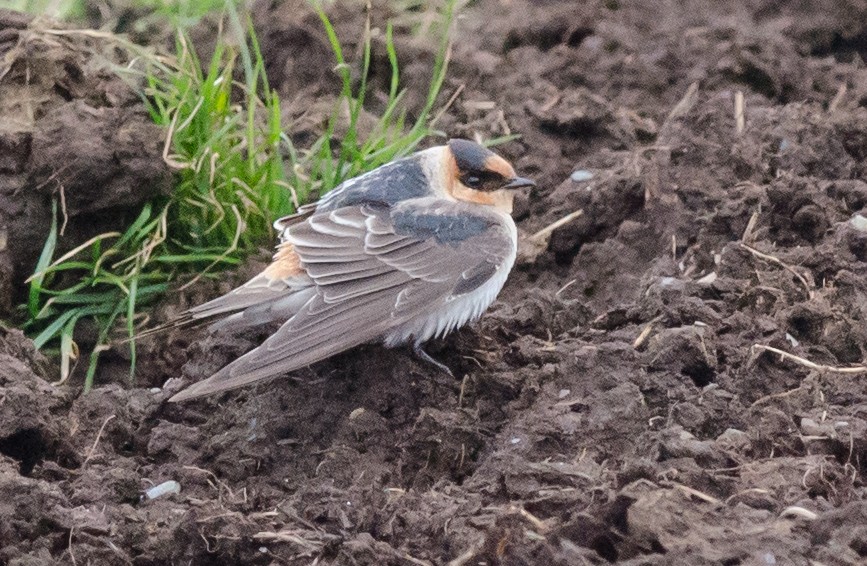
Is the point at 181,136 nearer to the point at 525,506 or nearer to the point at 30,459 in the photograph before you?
the point at 30,459

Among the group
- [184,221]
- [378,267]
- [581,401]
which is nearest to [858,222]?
[581,401]

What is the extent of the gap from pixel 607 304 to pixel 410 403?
1188mm

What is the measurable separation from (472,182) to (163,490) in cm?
196

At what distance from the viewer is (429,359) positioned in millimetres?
5281

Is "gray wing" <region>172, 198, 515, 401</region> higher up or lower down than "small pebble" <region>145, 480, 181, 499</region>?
higher up

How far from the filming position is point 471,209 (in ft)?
19.0

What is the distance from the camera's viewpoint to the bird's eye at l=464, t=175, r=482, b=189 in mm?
5875

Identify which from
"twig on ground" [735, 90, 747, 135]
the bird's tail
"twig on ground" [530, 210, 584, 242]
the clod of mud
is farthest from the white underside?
"twig on ground" [735, 90, 747, 135]

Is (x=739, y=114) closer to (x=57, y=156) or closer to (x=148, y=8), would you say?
(x=57, y=156)

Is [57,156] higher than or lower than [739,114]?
higher

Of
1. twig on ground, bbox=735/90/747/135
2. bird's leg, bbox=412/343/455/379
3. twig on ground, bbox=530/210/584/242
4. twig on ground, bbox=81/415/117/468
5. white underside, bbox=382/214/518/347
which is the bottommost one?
twig on ground, bbox=530/210/584/242

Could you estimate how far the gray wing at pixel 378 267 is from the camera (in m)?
5.02

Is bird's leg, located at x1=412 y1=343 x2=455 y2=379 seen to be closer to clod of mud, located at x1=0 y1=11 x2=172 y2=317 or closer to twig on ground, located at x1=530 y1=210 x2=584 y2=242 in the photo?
twig on ground, located at x1=530 y1=210 x2=584 y2=242

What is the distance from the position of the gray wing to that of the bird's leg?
146 millimetres
